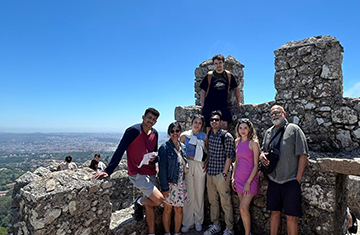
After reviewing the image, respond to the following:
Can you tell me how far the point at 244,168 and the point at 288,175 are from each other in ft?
2.10

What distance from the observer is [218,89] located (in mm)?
4512

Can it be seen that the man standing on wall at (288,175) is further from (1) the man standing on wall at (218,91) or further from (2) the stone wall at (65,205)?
(2) the stone wall at (65,205)

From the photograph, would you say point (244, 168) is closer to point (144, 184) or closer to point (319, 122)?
point (144, 184)

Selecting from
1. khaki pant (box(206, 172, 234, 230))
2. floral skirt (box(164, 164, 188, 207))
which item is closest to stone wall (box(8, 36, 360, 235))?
khaki pant (box(206, 172, 234, 230))

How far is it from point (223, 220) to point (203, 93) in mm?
2738

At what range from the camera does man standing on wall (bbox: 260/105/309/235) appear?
2826mm

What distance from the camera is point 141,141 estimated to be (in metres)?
3.41

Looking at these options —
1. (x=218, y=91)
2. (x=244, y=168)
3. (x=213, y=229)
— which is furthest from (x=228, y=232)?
(x=218, y=91)

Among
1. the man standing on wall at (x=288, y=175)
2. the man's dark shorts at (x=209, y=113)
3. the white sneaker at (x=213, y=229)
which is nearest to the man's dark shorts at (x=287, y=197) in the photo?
the man standing on wall at (x=288, y=175)

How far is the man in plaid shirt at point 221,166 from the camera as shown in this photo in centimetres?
352

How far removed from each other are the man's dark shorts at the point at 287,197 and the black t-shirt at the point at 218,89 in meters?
2.12

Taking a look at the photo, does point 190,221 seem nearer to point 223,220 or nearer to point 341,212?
point 223,220

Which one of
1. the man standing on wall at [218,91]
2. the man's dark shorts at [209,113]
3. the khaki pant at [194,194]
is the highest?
the man standing on wall at [218,91]

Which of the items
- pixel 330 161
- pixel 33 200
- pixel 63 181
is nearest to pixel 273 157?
pixel 330 161
